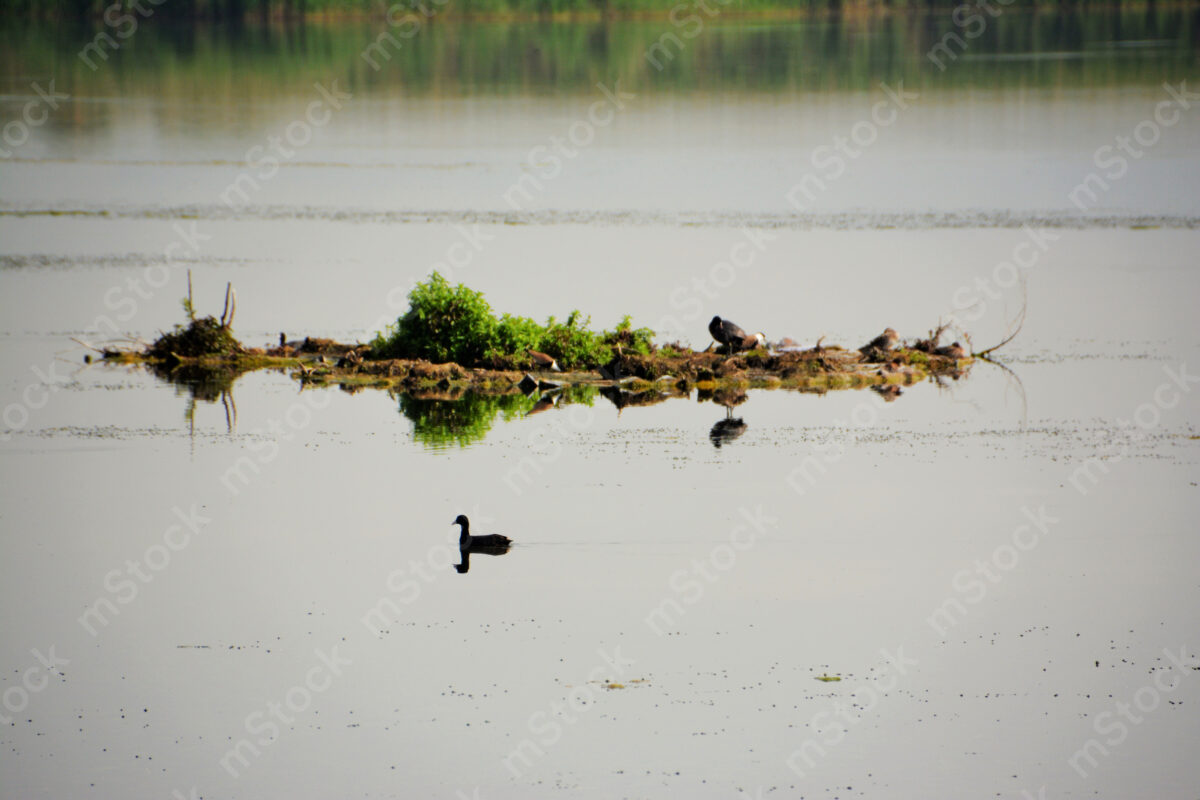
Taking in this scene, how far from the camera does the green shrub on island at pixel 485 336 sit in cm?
2652

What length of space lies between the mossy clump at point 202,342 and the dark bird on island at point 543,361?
482 cm

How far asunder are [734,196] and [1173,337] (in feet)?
60.7

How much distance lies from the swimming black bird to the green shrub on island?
866 cm

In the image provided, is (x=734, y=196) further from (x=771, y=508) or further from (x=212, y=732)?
(x=212, y=732)

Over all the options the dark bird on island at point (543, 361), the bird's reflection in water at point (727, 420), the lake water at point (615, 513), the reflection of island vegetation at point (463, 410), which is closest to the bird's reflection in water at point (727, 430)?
the bird's reflection in water at point (727, 420)

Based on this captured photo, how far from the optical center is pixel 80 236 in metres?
40.6

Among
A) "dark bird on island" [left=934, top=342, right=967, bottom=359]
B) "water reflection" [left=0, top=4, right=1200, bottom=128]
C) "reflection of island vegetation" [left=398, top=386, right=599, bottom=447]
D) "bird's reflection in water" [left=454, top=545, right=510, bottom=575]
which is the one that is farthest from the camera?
"water reflection" [left=0, top=4, right=1200, bottom=128]

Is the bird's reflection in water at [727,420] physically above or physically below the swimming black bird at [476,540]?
above

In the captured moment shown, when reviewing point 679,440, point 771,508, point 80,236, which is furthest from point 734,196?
point 771,508

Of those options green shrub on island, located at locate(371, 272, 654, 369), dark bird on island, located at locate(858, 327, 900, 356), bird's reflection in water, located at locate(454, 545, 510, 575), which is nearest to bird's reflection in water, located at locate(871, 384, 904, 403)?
dark bird on island, located at locate(858, 327, 900, 356)

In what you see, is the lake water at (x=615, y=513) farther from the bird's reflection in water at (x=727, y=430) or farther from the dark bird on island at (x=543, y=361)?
the dark bird on island at (x=543, y=361)

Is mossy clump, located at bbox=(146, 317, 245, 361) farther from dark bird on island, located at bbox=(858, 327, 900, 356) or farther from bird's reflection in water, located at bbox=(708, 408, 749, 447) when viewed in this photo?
dark bird on island, located at bbox=(858, 327, 900, 356)

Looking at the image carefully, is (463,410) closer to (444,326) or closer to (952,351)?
(444,326)

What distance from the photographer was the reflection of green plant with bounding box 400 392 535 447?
23203 mm
